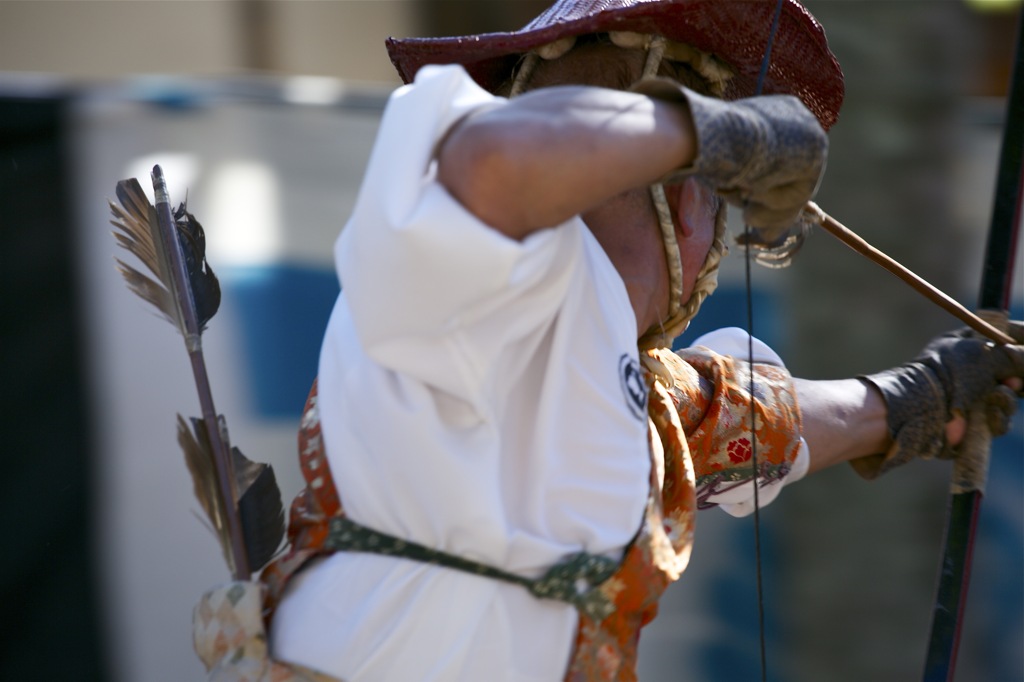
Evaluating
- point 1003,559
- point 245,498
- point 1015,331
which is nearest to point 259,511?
point 245,498

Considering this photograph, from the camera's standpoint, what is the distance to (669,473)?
164cm

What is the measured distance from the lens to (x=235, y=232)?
3137 mm

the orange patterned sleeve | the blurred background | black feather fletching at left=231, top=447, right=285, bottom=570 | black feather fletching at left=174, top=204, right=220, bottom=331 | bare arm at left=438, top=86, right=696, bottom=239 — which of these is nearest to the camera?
bare arm at left=438, top=86, right=696, bottom=239

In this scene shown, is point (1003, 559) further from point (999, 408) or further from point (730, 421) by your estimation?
point (730, 421)

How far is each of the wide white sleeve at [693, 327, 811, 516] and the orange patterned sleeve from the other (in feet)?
0.06

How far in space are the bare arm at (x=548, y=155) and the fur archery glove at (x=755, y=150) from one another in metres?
0.05

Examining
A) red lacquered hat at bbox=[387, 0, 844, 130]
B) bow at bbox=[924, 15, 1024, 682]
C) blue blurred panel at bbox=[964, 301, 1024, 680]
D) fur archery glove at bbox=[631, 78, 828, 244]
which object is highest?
red lacquered hat at bbox=[387, 0, 844, 130]

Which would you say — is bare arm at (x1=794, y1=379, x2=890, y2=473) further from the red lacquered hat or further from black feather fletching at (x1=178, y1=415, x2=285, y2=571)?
black feather fletching at (x1=178, y1=415, x2=285, y2=571)

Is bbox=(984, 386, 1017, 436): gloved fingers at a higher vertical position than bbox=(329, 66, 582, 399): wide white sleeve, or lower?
lower

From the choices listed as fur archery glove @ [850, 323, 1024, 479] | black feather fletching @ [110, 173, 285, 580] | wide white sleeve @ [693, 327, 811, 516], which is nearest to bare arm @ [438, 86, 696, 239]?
black feather fletching @ [110, 173, 285, 580]

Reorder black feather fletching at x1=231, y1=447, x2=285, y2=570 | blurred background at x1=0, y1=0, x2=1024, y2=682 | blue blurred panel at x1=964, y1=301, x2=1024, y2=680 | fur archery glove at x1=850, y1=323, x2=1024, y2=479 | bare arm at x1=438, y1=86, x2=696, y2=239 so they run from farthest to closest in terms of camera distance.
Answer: blue blurred panel at x1=964, y1=301, x2=1024, y2=680
blurred background at x1=0, y1=0, x2=1024, y2=682
fur archery glove at x1=850, y1=323, x2=1024, y2=479
black feather fletching at x1=231, y1=447, x2=285, y2=570
bare arm at x1=438, y1=86, x2=696, y2=239

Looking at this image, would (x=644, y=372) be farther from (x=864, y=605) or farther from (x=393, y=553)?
(x=864, y=605)

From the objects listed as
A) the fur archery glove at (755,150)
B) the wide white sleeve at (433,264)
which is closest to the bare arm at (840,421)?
the fur archery glove at (755,150)

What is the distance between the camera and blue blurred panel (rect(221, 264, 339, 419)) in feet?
10.1
